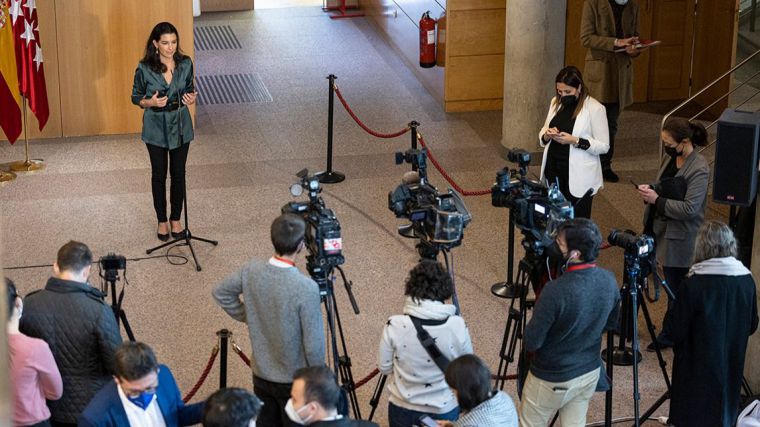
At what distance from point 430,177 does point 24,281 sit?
3.65 m

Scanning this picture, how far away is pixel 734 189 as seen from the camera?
5012 millimetres

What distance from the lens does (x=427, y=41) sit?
1064 centimetres

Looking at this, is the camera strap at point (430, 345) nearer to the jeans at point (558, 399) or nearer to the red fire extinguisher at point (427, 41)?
the jeans at point (558, 399)

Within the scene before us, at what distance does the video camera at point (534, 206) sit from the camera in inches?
185

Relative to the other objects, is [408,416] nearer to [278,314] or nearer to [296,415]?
[278,314]

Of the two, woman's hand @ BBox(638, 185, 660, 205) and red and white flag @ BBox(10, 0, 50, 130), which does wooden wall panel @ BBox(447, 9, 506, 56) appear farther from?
woman's hand @ BBox(638, 185, 660, 205)

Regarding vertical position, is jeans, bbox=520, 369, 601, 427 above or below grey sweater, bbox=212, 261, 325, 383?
below

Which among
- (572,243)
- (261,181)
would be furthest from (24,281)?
(572,243)

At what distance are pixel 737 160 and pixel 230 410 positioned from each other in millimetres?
3193

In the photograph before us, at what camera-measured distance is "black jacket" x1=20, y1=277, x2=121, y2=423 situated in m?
3.77

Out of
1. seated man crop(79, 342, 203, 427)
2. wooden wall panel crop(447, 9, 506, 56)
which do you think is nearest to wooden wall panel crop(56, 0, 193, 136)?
wooden wall panel crop(447, 9, 506, 56)

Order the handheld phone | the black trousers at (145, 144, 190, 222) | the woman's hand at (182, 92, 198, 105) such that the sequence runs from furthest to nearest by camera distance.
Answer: the black trousers at (145, 144, 190, 222) → the woman's hand at (182, 92, 198, 105) → the handheld phone

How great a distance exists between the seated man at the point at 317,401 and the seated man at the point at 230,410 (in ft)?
0.48

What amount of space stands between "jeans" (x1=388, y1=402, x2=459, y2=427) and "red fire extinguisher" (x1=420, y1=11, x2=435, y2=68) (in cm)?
716
